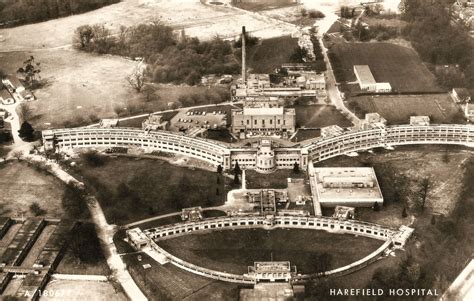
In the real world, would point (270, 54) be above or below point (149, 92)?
below

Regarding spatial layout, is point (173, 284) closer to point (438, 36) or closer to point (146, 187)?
point (146, 187)

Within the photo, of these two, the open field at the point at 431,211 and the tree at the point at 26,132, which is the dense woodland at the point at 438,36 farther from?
the tree at the point at 26,132

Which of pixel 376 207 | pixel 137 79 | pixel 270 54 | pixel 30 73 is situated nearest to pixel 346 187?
pixel 376 207

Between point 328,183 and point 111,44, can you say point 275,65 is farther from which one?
point 328,183

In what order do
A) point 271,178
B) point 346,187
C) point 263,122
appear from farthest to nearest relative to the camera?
point 263,122 < point 271,178 < point 346,187

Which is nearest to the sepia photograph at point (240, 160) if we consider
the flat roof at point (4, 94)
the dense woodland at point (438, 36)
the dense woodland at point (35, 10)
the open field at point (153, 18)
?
the dense woodland at point (438, 36)

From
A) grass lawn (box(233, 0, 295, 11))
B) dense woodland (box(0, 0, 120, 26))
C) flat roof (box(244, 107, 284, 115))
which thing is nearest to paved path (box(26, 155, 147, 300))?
flat roof (box(244, 107, 284, 115))
